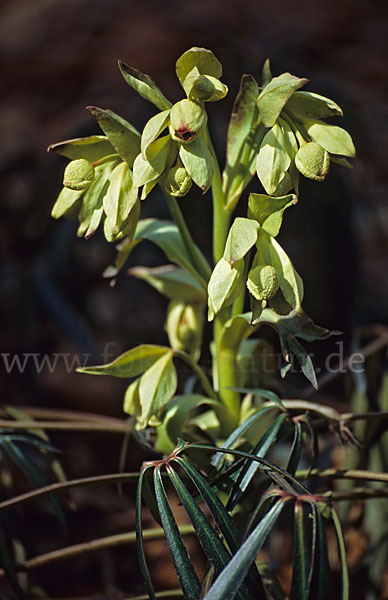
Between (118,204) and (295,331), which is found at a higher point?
(118,204)

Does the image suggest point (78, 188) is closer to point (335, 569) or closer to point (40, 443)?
point (40, 443)

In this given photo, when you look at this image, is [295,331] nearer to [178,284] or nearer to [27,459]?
[178,284]

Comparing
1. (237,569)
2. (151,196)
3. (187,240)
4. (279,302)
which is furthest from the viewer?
(151,196)

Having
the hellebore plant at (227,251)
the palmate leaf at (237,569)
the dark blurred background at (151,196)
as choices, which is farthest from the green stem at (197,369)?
the dark blurred background at (151,196)

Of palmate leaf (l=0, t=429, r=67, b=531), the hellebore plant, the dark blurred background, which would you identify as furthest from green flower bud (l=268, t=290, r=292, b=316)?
the dark blurred background

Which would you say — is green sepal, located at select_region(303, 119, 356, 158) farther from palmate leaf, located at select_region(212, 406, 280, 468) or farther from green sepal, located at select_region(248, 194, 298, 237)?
palmate leaf, located at select_region(212, 406, 280, 468)

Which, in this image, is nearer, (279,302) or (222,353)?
(279,302)

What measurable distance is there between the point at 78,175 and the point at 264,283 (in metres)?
0.17

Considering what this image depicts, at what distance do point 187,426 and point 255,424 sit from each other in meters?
0.07

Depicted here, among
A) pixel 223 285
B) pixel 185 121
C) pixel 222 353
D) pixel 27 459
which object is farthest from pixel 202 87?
pixel 27 459

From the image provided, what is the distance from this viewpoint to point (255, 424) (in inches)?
20.3

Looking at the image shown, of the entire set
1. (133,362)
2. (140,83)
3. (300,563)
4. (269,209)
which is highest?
(140,83)

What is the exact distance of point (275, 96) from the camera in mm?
401

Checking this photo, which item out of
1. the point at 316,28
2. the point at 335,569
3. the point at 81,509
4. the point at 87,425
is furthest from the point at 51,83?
the point at 335,569
